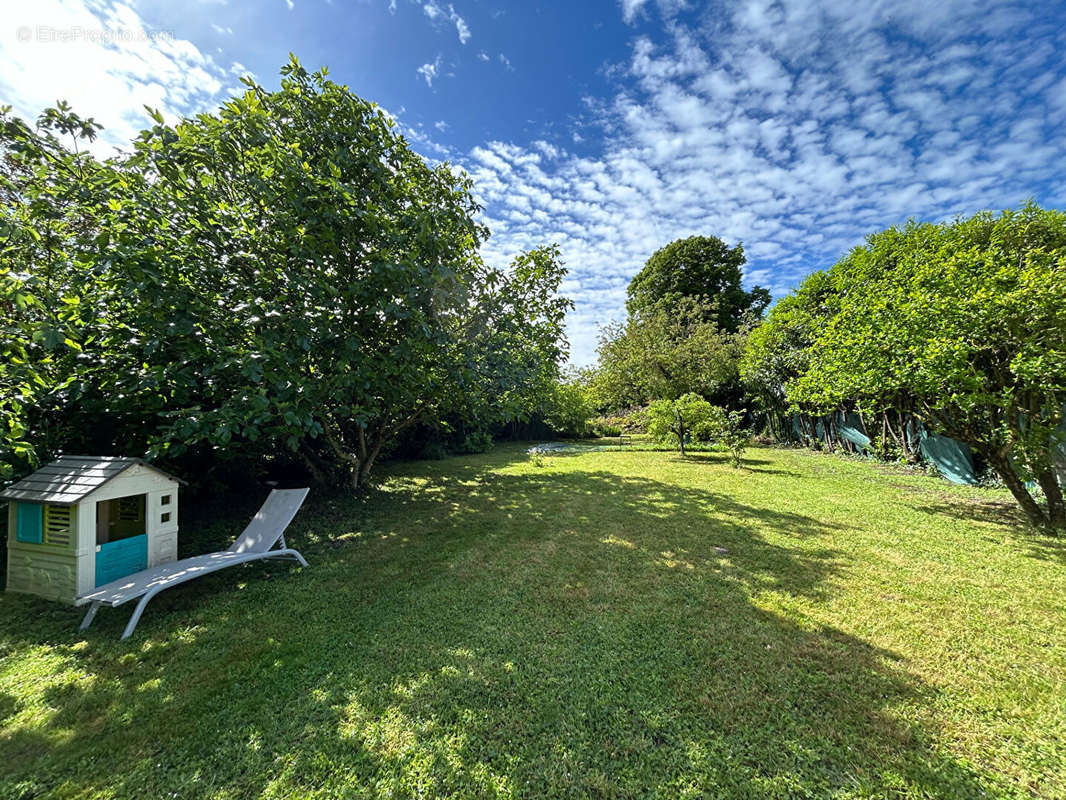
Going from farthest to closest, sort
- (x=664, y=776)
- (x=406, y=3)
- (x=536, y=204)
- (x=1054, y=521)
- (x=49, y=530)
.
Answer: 1. (x=536, y=204)
2. (x=406, y=3)
3. (x=1054, y=521)
4. (x=49, y=530)
5. (x=664, y=776)

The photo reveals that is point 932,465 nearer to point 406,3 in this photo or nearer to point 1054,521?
point 1054,521

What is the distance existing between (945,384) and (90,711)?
8.45 m

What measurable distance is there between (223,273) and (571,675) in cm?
542

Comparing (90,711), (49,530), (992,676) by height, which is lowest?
(90,711)

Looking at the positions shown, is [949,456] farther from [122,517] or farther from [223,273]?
[122,517]

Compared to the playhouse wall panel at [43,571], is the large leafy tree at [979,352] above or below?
above

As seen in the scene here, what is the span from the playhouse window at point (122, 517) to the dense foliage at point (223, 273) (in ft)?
1.88

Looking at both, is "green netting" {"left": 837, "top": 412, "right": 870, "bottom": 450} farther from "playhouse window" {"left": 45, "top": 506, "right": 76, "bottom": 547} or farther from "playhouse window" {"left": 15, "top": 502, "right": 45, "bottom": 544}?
"playhouse window" {"left": 15, "top": 502, "right": 45, "bottom": 544}

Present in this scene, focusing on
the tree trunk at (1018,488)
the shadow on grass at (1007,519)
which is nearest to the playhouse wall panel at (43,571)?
the shadow on grass at (1007,519)

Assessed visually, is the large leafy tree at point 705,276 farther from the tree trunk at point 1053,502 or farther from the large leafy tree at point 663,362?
the tree trunk at point 1053,502

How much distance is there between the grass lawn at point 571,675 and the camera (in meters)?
1.78

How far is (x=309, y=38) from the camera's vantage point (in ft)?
17.2

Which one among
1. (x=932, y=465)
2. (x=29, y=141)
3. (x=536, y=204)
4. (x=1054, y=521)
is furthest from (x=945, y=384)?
(x=29, y=141)

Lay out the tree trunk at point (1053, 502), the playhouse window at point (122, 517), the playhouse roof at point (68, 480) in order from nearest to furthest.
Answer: the playhouse roof at point (68, 480)
the playhouse window at point (122, 517)
the tree trunk at point (1053, 502)
